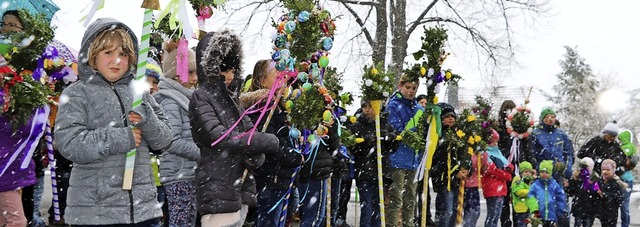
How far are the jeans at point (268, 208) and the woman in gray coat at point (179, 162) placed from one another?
0.74 metres

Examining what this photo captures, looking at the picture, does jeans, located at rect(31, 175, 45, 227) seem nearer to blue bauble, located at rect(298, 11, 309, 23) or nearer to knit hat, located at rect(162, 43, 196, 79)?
knit hat, located at rect(162, 43, 196, 79)

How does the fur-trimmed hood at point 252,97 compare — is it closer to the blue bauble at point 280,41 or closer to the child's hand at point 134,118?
the blue bauble at point 280,41

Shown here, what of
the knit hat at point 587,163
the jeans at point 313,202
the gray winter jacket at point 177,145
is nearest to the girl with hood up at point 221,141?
the gray winter jacket at point 177,145

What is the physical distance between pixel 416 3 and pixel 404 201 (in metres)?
11.8

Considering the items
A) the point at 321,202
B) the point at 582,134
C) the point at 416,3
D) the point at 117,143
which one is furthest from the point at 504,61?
the point at 582,134

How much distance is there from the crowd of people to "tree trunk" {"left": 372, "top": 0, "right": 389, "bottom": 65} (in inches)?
278

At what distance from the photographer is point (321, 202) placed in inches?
258

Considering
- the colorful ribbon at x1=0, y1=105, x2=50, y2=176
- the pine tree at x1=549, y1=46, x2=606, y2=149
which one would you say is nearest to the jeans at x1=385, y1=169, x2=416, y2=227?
the colorful ribbon at x1=0, y1=105, x2=50, y2=176

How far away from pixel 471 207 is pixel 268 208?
13.1ft

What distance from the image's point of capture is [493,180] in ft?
30.7

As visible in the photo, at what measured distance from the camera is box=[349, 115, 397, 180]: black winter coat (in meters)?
7.92

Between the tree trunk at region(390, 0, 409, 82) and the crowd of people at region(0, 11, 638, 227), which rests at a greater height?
the tree trunk at region(390, 0, 409, 82)

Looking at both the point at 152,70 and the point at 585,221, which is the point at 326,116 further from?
the point at 585,221

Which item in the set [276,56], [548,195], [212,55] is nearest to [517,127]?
[548,195]
